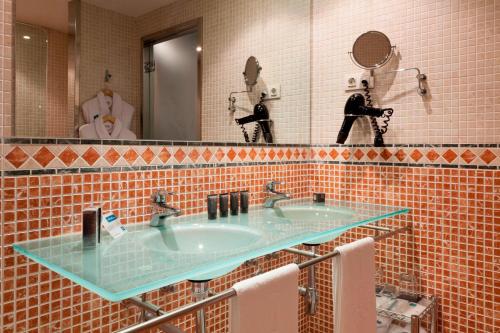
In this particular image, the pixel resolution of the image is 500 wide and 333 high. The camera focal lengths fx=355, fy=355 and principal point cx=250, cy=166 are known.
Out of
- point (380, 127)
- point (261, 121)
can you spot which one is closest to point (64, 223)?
point (261, 121)

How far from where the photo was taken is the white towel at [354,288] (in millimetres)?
1272

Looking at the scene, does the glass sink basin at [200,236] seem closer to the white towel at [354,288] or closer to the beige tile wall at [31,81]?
the white towel at [354,288]

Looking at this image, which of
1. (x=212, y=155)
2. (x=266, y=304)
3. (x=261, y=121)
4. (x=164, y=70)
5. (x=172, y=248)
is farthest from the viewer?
(x=261, y=121)

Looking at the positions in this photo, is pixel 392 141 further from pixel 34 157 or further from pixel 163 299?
pixel 34 157

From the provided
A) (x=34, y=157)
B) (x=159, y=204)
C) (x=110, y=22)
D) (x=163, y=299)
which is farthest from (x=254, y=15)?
(x=163, y=299)

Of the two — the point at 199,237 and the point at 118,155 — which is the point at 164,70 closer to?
the point at 118,155

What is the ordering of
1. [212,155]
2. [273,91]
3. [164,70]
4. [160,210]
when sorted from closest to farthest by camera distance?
[160,210] → [164,70] → [212,155] → [273,91]

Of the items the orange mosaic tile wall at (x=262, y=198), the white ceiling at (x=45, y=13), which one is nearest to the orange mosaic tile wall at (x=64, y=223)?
the orange mosaic tile wall at (x=262, y=198)

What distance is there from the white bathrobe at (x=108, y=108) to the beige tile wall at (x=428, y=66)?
4.06ft

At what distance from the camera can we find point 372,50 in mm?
1906

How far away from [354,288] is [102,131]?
1.06 meters

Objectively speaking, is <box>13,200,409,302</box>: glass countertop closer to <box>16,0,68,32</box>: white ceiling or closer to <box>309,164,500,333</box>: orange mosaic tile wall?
<box>309,164,500,333</box>: orange mosaic tile wall

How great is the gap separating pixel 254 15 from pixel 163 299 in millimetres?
1515

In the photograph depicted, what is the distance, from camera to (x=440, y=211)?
5.67 ft
